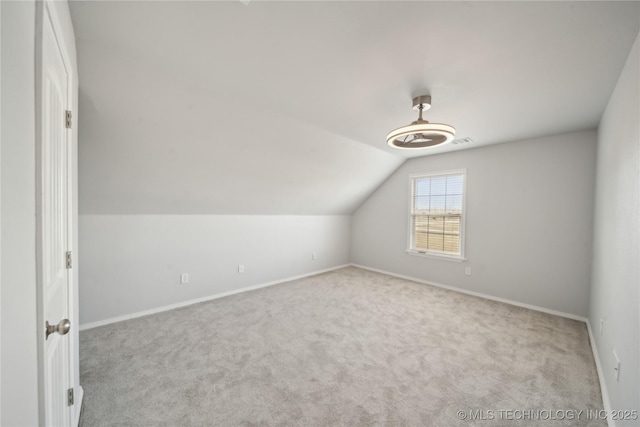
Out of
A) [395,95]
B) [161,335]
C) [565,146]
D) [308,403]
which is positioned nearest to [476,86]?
[395,95]

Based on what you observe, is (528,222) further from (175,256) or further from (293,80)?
(175,256)

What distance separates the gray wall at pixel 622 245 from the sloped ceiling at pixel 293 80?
32 cm

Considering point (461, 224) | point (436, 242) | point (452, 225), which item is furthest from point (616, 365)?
point (436, 242)

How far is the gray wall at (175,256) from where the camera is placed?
2.87m

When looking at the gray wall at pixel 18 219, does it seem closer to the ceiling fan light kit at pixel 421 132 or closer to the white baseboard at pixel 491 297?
the ceiling fan light kit at pixel 421 132

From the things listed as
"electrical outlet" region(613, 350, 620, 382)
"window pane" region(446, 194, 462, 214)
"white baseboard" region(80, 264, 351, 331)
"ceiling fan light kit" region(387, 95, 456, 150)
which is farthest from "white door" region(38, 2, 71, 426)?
"window pane" region(446, 194, 462, 214)

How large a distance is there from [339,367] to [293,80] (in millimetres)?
2504

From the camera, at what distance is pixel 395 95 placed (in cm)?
234

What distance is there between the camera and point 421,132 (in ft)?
7.38

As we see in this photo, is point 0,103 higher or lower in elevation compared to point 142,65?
lower

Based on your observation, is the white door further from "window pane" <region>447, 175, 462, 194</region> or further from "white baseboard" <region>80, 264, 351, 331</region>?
"window pane" <region>447, 175, 462, 194</region>

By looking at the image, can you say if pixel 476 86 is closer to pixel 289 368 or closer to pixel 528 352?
pixel 528 352

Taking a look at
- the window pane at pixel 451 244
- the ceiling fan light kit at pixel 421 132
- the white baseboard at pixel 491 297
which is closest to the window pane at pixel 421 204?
the window pane at pixel 451 244

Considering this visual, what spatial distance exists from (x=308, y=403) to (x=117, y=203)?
2.92 metres
